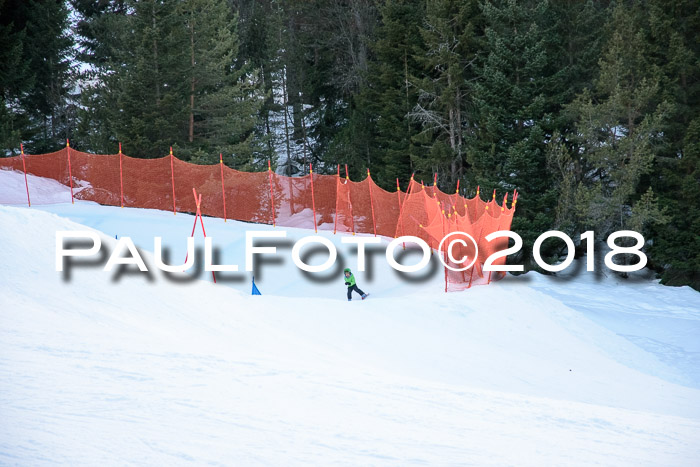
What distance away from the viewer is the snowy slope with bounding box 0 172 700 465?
5.45 m

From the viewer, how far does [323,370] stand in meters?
8.09

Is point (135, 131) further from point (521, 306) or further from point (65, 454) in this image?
point (65, 454)

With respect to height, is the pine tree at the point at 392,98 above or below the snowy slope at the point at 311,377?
above

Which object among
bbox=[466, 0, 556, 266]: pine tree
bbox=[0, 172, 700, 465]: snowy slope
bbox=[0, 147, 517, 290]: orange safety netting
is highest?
bbox=[466, 0, 556, 266]: pine tree

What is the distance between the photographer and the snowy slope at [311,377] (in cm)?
545

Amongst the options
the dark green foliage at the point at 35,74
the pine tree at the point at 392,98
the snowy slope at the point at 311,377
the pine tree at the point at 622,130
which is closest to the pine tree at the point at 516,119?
the pine tree at the point at 622,130

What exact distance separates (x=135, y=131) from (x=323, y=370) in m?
21.4

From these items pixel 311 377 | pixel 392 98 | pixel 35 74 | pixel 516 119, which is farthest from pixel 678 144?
pixel 35 74

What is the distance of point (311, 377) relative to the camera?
24.8 feet

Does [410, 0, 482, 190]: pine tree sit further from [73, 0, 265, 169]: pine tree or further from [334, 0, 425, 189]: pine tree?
[73, 0, 265, 169]: pine tree

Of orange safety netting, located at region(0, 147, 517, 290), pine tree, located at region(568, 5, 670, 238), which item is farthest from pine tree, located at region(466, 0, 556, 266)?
orange safety netting, located at region(0, 147, 517, 290)

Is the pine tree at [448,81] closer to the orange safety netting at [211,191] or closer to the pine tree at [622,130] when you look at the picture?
the pine tree at [622,130]

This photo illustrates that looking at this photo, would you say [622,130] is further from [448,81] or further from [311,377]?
[311,377]

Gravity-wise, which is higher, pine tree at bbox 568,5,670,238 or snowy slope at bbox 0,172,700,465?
pine tree at bbox 568,5,670,238
